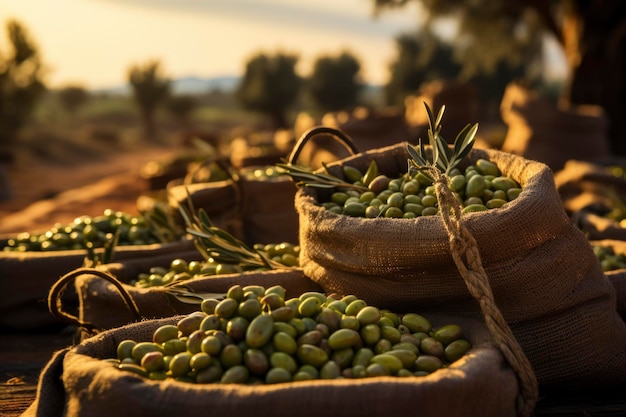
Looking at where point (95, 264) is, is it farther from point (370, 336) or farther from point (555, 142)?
point (555, 142)

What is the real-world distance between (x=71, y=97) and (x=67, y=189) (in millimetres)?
51438

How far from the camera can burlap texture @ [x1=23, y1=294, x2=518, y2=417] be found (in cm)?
181

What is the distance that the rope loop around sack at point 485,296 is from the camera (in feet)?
6.88

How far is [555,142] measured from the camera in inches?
361

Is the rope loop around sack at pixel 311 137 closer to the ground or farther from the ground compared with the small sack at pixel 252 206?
farther from the ground

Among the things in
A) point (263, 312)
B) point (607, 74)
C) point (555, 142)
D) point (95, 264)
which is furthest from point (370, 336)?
point (607, 74)

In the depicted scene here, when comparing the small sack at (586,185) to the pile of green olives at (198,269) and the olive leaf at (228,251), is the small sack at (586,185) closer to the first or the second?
the pile of green olives at (198,269)

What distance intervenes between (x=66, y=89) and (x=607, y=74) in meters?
62.8

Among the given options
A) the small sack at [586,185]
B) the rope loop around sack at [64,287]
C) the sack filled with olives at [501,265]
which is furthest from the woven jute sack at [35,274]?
the small sack at [586,185]

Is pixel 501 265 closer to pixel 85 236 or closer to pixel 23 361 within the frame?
pixel 23 361

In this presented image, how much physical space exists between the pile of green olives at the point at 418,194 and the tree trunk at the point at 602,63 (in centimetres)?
1095

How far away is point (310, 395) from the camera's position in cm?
Answer: 182

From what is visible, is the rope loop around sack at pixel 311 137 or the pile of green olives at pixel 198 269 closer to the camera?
the rope loop around sack at pixel 311 137

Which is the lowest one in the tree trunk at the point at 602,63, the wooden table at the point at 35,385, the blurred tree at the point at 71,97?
the wooden table at the point at 35,385
